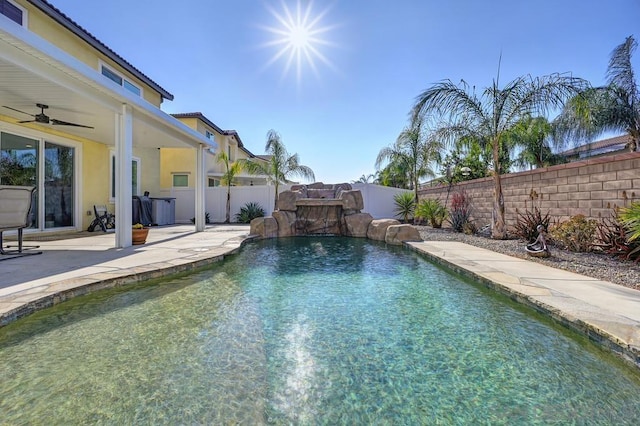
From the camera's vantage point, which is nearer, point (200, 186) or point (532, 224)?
point (532, 224)

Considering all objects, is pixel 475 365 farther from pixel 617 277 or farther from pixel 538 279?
pixel 617 277

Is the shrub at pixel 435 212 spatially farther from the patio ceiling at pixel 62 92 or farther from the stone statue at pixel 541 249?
the patio ceiling at pixel 62 92

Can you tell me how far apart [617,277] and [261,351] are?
5035mm

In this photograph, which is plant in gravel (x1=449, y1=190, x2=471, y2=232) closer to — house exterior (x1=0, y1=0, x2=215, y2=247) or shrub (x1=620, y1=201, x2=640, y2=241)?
shrub (x1=620, y1=201, x2=640, y2=241)

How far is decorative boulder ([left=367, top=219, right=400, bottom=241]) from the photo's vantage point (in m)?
9.57

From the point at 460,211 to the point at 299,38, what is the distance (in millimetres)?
8276

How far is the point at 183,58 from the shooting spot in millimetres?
10016

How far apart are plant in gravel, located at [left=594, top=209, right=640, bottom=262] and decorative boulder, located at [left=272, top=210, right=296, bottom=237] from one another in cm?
820

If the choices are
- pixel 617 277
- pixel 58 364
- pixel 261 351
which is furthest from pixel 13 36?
pixel 617 277

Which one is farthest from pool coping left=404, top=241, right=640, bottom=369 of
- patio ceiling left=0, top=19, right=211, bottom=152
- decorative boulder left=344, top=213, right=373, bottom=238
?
patio ceiling left=0, top=19, right=211, bottom=152

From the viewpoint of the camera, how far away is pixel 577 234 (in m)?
6.02

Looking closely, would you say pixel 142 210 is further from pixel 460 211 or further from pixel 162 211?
pixel 460 211

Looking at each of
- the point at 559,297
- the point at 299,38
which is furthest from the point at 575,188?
the point at 299,38

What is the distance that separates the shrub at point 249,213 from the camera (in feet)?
51.8
